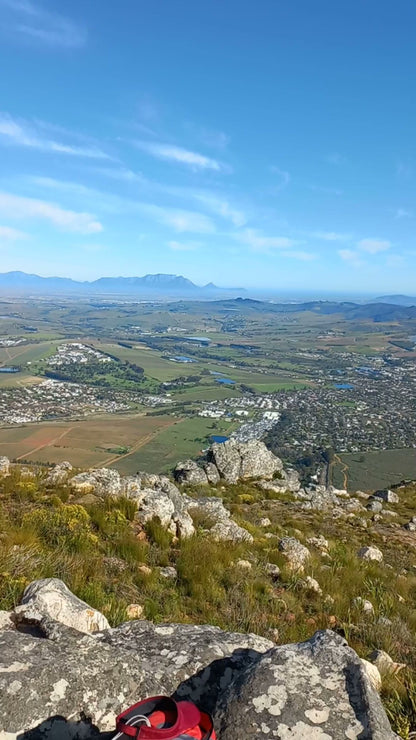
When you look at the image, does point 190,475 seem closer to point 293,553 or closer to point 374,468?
point 293,553

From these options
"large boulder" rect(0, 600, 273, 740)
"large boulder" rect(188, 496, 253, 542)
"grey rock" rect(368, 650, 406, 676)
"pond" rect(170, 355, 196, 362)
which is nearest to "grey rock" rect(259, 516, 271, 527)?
"large boulder" rect(188, 496, 253, 542)

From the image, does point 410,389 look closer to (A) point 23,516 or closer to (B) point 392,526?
(B) point 392,526

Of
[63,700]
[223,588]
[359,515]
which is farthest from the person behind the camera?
[359,515]

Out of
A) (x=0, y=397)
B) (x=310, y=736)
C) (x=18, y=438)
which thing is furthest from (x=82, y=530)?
(x=0, y=397)

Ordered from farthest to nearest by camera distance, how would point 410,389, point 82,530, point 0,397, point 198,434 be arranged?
point 410,389, point 0,397, point 198,434, point 82,530

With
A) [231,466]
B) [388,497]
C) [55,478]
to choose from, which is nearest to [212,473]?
[231,466]

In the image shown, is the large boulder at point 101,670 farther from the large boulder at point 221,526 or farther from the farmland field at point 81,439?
the farmland field at point 81,439

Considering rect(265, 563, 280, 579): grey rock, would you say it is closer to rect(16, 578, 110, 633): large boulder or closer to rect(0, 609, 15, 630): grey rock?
rect(16, 578, 110, 633): large boulder
